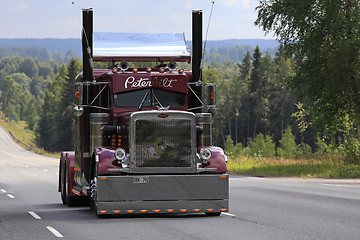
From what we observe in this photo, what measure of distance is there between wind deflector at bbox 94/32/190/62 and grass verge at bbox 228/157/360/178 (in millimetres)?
19479

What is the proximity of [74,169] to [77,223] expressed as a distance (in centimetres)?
412

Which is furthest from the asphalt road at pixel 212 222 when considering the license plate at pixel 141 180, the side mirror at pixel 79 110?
the side mirror at pixel 79 110

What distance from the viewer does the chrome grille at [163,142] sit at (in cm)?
1558

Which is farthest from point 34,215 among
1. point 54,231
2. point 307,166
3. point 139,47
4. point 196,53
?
point 307,166

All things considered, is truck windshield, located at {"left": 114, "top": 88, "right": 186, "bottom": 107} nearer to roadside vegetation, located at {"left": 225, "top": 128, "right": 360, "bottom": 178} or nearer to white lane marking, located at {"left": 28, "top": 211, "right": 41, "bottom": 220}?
white lane marking, located at {"left": 28, "top": 211, "right": 41, "bottom": 220}

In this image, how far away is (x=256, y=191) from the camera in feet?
85.4

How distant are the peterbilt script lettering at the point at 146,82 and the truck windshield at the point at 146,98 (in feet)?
0.35

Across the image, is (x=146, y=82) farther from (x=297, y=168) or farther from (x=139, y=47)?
(x=297, y=168)

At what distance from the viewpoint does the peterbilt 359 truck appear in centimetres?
1538

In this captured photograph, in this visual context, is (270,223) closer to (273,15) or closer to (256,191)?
(256,191)

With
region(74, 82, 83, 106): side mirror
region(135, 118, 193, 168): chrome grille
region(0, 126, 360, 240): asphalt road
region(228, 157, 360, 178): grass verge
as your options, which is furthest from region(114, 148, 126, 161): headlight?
region(228, 157, 360, 178): grass verge

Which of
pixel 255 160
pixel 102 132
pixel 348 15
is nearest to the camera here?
pixel 102 132

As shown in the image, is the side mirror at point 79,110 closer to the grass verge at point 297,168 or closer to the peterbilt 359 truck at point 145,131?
the peterbilt 359 truck at point 145,131

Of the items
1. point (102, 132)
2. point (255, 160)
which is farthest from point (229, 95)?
point (102, 132)
